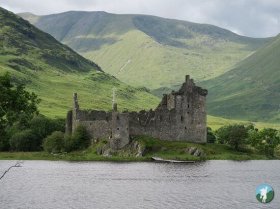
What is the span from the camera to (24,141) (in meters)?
121

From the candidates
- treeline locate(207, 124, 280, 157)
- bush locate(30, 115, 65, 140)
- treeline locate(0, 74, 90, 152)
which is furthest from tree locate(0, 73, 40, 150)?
treeline locate(207, 124, 280, 157)

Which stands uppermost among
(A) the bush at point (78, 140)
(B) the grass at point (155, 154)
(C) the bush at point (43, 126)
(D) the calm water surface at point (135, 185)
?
(C) the bush at point (43, 126)

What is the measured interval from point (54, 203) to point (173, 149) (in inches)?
2296

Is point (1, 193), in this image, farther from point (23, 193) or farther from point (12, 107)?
point (12, 107)

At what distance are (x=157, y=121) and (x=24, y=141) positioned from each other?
26212mm

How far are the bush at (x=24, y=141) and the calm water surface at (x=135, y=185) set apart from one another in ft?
60.5

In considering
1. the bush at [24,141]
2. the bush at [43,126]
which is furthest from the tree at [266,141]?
the bush at [24,141]

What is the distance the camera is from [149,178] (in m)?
78.6

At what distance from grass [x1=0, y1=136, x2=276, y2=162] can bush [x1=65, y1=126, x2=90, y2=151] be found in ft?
5.92

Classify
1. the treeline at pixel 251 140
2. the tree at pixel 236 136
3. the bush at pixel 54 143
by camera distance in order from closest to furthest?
the bush at pixel 54 143
the tree at pixel 236 136
the treeline at pixel 251 140

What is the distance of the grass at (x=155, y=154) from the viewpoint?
10594 cm

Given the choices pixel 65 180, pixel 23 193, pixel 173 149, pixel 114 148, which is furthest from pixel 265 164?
pixel 23 193

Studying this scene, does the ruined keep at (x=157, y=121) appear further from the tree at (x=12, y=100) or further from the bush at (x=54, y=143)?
the tree at (x=12, y=100)

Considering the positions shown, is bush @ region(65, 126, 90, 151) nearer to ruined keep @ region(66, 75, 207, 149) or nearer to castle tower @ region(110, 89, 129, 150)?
ruined keep @ region(66, 75, 207, 149)
